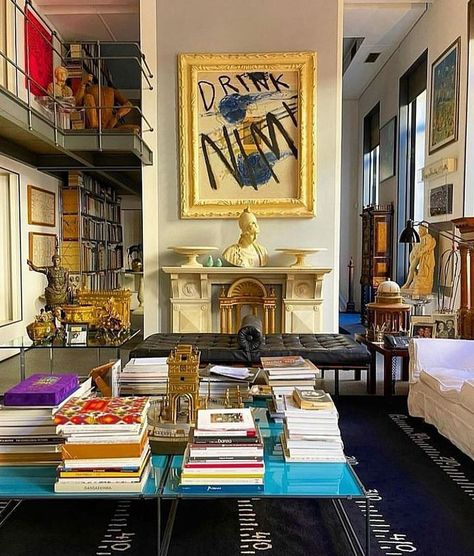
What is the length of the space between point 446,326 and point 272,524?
8.02ft

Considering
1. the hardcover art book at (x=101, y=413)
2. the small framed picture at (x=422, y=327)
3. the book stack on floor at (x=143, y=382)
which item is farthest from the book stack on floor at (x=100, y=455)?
the small framed picture at (x=422, y=327)

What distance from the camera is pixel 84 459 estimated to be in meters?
1.67

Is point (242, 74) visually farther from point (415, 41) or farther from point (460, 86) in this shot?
point (415, 41)

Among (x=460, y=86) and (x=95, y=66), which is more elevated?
(x=95, y=66)

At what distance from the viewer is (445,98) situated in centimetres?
557

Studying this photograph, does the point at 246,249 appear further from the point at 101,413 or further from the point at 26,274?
the point at 101,413

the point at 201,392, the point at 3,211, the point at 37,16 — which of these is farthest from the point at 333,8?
the point at 201,392

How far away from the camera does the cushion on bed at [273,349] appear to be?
3.55m

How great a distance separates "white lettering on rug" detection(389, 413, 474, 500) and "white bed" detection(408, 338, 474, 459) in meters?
0.09

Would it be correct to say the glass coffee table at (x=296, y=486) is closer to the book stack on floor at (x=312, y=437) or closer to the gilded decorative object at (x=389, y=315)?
Result: the book stack on floor at (x=312, y=437)

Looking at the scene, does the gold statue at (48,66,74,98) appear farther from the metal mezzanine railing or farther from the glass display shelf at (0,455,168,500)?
the glass display shelf at (0,455,168,500)

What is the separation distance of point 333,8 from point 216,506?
5.08 metres


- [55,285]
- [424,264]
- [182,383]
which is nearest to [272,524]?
[182,383]

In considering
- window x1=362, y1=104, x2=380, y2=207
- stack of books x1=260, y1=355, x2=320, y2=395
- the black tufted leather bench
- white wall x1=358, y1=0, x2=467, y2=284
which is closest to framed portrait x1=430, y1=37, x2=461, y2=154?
white wall x1=358, y1=0, x2=467, y2=284
